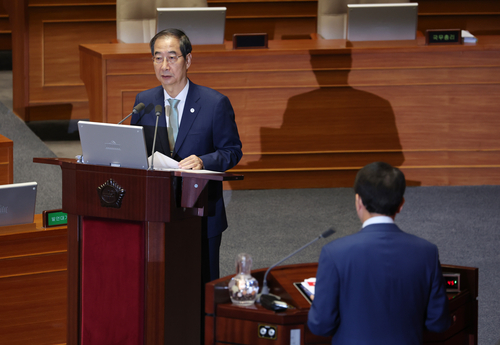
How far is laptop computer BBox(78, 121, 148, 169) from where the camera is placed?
1914mm

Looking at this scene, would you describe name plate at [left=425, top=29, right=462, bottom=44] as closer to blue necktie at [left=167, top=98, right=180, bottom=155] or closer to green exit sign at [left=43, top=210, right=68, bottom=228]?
blue necktie at [left=167, top=98, right=180, bottom=155]

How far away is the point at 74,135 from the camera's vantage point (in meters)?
6.16

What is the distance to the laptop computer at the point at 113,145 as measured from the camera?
1.91 meters

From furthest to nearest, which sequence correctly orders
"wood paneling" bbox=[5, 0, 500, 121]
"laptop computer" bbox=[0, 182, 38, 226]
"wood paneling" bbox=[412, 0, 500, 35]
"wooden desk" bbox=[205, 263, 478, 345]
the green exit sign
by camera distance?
"wood paneling" bbox=[412, 0, 500, 35] < "wood paneling" bbox=[5, 0, 500, 121] < the green exit sign < "laptop computer" bbox=[0, 182, 38, 226] < "wooden desk" bbox=[205, 263, 478, 345]

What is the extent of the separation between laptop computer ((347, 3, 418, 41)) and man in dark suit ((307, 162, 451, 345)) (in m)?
3.49

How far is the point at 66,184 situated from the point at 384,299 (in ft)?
3.37

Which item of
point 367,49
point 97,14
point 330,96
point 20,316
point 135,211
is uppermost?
point 97,14

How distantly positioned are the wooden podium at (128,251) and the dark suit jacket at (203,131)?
0.31 metres

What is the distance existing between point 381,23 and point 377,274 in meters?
3.67

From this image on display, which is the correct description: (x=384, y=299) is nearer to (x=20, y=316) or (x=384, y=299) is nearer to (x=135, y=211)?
(x=135, y=211)

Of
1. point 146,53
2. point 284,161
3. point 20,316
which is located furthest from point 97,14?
point 20,316

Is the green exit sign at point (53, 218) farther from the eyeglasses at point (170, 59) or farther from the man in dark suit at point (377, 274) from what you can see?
the man in dark suit at point (377, 274)

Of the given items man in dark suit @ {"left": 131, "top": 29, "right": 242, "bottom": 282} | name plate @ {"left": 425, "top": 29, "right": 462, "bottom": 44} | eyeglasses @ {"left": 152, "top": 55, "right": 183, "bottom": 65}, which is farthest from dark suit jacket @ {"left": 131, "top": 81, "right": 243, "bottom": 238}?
name plate @ {"left": 425, "top": 29, "right": 462, "bottom": 44}

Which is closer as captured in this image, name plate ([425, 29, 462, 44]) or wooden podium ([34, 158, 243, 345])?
wooden podium ([34, 158, 243, 345])
